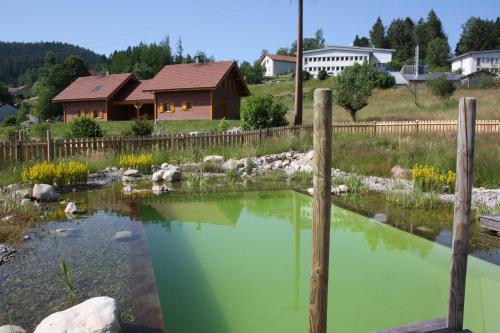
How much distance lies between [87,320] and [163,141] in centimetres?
1289

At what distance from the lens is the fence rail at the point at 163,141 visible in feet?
42.7

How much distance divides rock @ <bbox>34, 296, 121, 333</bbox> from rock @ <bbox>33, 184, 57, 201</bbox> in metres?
6.49

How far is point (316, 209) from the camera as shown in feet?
8.46

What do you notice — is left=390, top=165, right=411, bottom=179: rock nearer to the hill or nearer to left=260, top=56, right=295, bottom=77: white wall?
left=260, top=56, right=295, bottom=77: white wall

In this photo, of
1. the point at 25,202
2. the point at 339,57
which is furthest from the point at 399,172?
the point at 339,57

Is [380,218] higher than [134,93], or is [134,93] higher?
[134,93]

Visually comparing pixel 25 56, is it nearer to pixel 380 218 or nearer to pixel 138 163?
pixel 138 163

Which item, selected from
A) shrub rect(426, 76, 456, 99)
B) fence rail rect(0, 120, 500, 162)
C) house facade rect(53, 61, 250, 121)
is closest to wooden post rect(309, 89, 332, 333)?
fence rail rect(0, 120, 500, 162)

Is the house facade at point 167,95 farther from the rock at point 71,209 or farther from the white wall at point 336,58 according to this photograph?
the white wall at point 336,58

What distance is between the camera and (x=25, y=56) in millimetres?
136500

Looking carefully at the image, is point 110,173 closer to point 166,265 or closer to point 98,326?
point 166,265

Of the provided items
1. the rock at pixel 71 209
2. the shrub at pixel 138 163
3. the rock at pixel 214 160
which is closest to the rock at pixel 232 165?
the rock at pixel 214 160

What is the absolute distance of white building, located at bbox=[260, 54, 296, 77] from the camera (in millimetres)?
93000

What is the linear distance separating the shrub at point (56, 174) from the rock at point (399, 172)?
8137 mm
